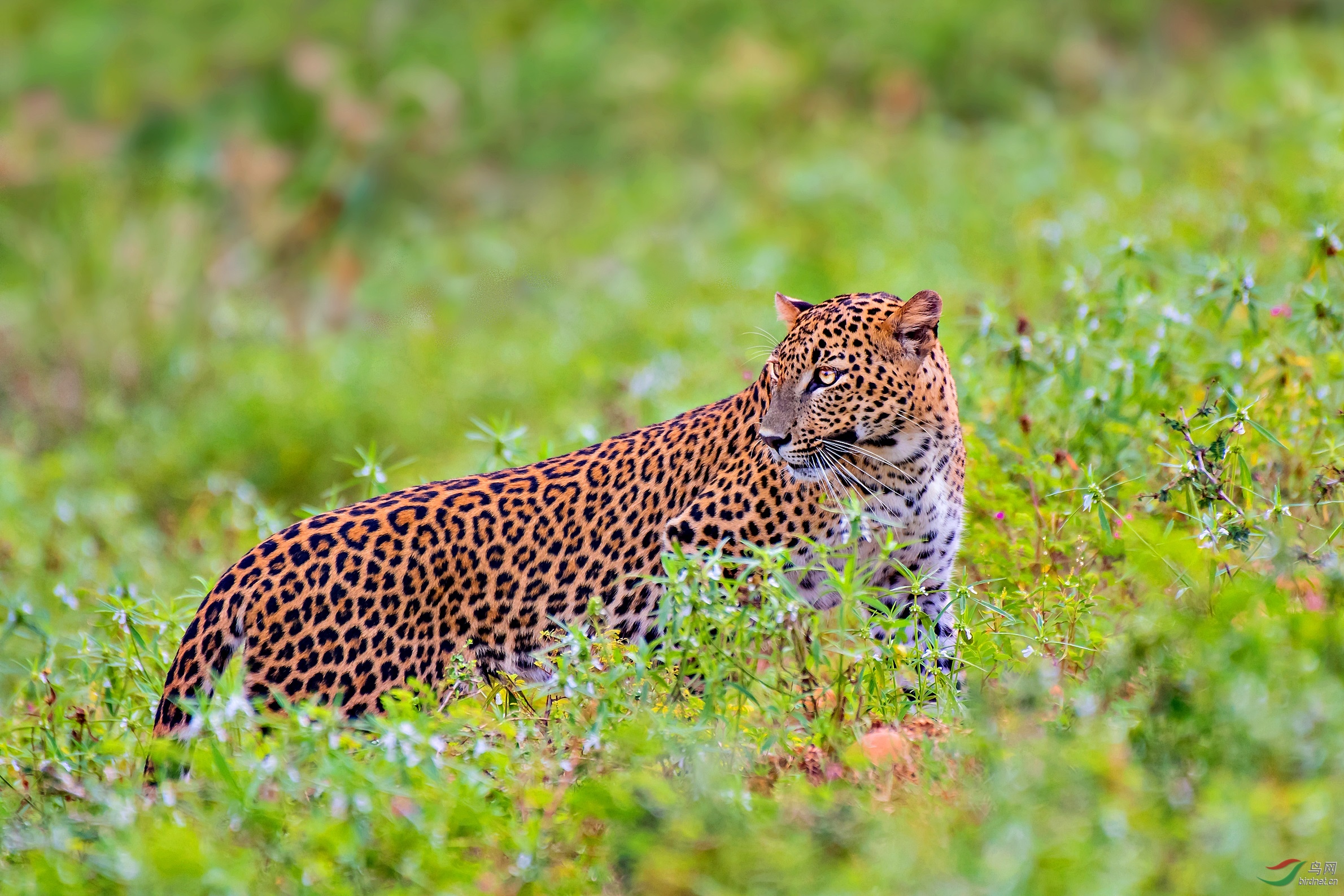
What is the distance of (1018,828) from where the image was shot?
2.85 meters

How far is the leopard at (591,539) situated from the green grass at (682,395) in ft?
1.01

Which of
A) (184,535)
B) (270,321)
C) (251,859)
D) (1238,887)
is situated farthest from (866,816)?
(270,321)

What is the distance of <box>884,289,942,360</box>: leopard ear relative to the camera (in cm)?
474

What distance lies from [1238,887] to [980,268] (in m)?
7.29

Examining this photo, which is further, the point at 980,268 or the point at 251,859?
the point at 980,268

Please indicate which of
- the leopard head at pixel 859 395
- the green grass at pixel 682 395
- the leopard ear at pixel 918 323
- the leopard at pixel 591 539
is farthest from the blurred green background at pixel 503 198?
the leopard ear at pixel 918 323

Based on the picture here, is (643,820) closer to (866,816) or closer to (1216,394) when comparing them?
(866,816)

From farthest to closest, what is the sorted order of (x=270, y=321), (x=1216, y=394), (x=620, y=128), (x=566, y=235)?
(x=620, y=128) < (x=566, y=235) < (x=270, y=321) < (x=1216, y=394)

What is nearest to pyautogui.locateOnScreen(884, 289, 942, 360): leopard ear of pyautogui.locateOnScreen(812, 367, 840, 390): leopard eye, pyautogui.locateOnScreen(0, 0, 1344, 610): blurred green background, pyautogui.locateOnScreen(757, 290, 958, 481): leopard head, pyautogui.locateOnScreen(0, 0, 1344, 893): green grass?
pyautogui.locateOnScreen(757, 290, 958, 481): leopard head

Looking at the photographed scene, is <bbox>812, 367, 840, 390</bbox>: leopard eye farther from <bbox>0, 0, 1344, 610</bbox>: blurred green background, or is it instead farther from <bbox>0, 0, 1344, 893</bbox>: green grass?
<bbox>0, 0, 1344, 610</bbox>: blurred green background

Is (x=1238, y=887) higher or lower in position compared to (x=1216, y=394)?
lower

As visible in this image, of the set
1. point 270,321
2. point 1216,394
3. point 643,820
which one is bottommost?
point 643,820

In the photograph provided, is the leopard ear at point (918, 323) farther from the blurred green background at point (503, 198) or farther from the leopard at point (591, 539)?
the blurred green background at point (503, 198)

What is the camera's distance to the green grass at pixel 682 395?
3.32 metres
